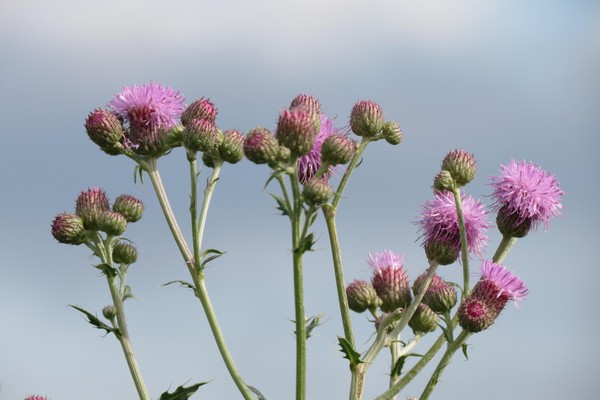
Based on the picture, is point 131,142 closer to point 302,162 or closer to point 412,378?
point 302,162

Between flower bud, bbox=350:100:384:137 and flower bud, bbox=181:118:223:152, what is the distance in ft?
3.50

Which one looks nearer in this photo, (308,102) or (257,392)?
(257,392)

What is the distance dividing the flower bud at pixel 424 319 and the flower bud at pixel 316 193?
1.55m

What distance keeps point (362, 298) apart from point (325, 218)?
93 cm

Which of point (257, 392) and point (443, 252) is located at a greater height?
point (443, 252)

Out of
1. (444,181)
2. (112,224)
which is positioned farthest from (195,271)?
(444,181)

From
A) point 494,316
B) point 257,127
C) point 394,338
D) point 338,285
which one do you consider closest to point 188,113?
point 257,127

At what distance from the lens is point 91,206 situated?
7.33 meters

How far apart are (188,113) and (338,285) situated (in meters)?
1.98

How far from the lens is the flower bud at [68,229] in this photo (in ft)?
23.4

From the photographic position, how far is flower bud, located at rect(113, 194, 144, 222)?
24.6 feet

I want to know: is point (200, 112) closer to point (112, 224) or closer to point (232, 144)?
point (232, 144)

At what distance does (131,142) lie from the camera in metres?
6.98

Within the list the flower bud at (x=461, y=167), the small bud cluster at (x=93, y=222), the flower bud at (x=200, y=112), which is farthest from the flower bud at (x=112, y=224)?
the flower bud at (x=461, y=167)
